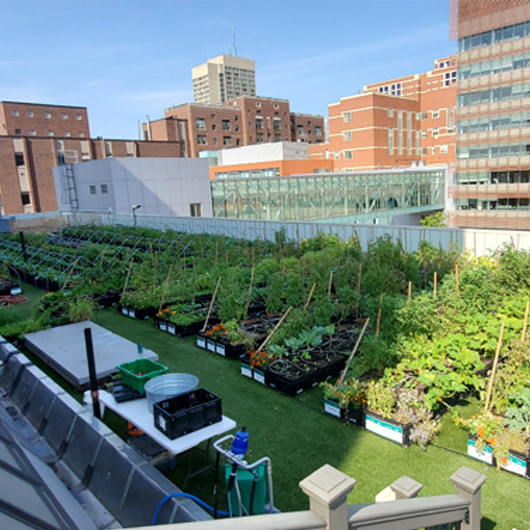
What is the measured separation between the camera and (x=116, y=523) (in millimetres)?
4137

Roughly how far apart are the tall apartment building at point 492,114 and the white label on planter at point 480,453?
121 ft

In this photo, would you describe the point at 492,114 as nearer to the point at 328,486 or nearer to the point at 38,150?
the point at 328,486

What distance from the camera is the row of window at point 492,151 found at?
3644cm

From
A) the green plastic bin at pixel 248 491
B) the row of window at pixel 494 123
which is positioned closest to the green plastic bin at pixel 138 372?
the green plastic bin at pixel 248 491

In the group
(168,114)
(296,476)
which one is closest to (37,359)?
(296,476)

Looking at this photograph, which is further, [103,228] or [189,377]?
[103,228]

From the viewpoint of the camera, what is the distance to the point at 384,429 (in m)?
5.00

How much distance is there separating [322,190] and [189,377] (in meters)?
22.2

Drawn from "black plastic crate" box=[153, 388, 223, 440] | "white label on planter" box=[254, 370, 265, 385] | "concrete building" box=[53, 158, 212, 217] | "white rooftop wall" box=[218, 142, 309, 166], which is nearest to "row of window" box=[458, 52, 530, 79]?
"white rooftop wall" box=[218, 142, 309, 166]

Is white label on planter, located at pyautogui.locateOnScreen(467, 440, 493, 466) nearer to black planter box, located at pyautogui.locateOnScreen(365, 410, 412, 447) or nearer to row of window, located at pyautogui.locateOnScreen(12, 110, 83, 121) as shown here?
black planter box, located at pyautogui.locateOnScreen(365, 410, 412, 447)

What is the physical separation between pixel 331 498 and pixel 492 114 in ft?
141

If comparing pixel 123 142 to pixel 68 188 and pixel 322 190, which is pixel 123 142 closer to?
pixel 68 188

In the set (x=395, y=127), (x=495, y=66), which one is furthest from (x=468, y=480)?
(x=395, y=127)

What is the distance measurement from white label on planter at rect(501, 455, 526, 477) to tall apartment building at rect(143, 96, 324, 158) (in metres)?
62.6
